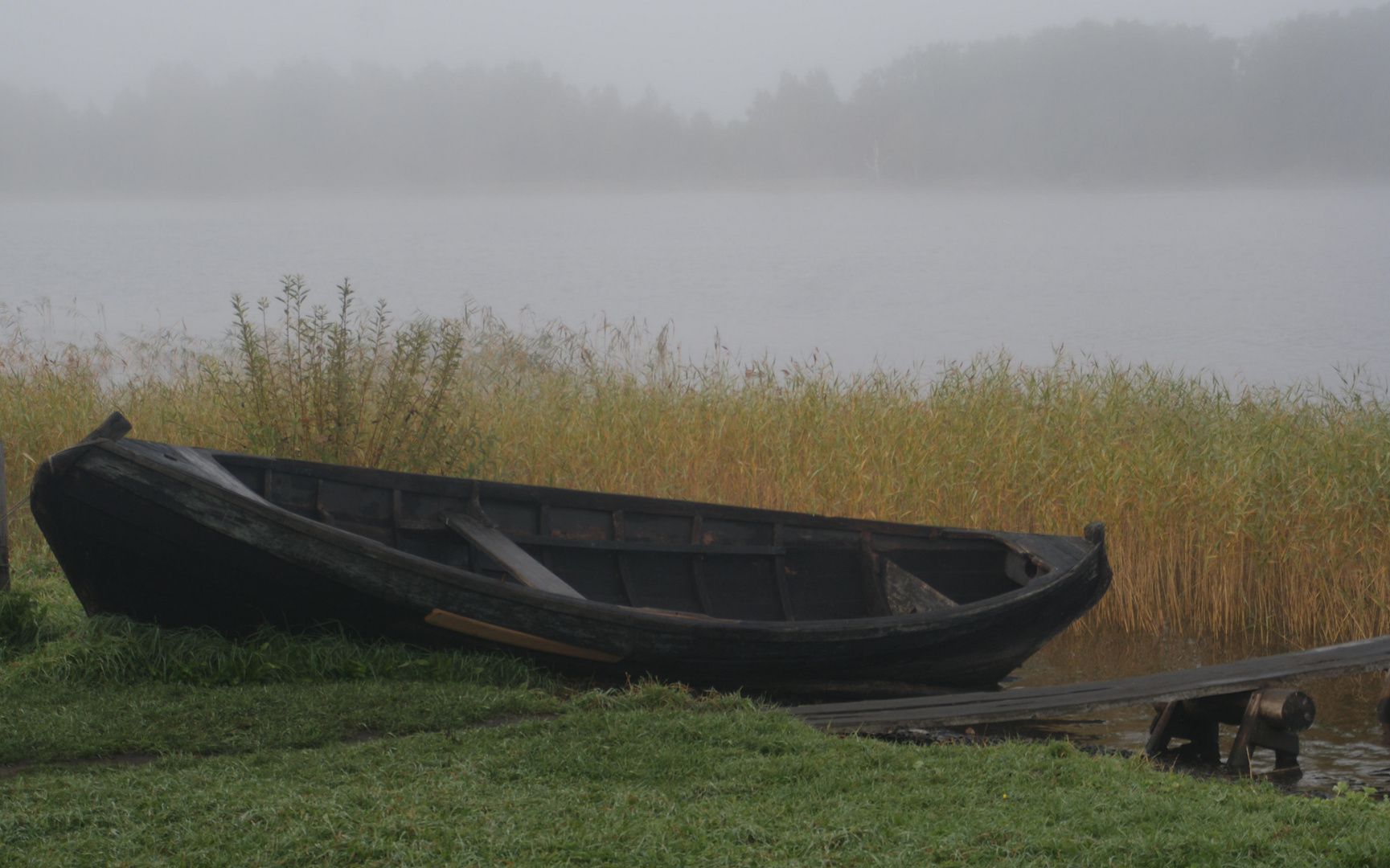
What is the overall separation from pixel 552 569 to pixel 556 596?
1.51 meters

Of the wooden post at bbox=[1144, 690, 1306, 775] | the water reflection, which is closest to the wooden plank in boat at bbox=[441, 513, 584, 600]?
the water reflection

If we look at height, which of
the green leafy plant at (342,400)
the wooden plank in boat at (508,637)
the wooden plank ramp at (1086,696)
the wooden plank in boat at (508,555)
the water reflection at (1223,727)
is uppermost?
the green leafy plant at (342,400)

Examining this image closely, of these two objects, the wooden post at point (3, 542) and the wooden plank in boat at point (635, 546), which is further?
the wooden plank in boat at point (635, 546)

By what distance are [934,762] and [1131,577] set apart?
4588 millimetres

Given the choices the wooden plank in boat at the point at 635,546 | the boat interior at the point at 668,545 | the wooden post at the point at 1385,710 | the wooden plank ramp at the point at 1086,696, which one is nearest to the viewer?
the wooden plank ramp at the point at 1086,696

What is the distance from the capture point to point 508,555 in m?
5.30

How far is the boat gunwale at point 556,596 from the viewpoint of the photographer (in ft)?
14.2

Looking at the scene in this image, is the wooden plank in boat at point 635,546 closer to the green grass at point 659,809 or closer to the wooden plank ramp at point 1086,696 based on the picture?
the wooden plank ramp at point 1086,696

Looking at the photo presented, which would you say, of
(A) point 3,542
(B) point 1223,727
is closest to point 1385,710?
(B) point 1223,727

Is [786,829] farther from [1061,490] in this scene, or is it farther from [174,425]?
[174,425]

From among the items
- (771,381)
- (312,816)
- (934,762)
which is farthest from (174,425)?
(934,762)

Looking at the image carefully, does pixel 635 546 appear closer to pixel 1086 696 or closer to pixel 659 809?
pixel 1086 696

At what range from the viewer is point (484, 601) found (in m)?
4.55

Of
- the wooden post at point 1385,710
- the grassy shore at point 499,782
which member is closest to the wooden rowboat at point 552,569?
the grassy shore at point 499,782
